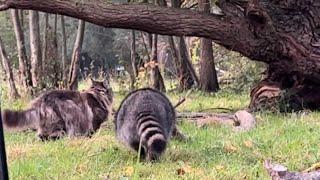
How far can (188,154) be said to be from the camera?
5.84 metres

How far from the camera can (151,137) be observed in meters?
5.31

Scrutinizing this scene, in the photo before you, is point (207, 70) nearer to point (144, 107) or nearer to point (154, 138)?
point (144, 107)

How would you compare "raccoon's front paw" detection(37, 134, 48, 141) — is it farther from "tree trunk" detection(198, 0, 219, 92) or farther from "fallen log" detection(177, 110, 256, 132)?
"tree trunk" detection(198, 0, 219, 92)

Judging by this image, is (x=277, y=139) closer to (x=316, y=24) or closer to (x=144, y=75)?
(x=316, y=24)

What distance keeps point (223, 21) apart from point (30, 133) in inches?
118

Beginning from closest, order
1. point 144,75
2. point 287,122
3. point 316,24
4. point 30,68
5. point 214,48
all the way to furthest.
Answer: point 287,122
point 316,24
point 30,68
point 144,75
point 214,48

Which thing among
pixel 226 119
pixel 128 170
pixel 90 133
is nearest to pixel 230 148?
pixel 128 170

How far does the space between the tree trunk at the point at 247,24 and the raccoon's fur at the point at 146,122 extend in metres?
2.66

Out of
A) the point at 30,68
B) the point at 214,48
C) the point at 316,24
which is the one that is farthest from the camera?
the point at 214,48

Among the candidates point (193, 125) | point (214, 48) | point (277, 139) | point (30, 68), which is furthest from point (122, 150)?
point (214, 48)

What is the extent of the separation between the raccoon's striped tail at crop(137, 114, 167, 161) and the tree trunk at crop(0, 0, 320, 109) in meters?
3.36

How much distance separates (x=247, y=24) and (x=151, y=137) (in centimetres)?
396

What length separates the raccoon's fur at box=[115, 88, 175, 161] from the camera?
5.35 metres

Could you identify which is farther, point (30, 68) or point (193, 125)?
point (30, 68)
